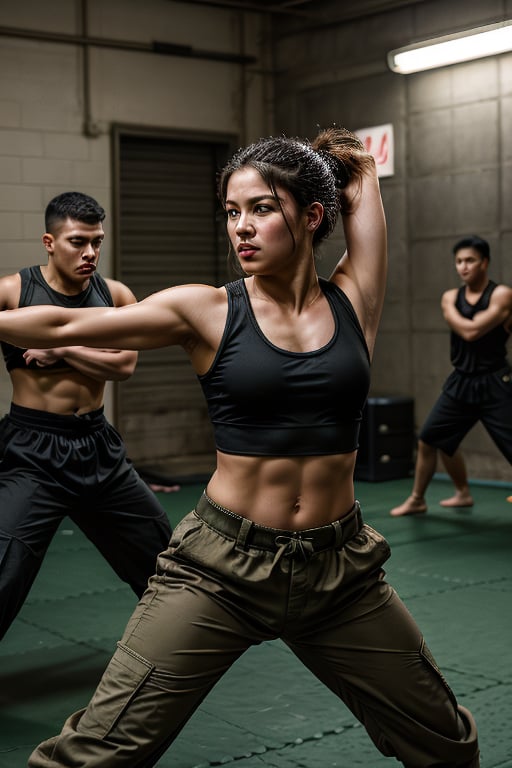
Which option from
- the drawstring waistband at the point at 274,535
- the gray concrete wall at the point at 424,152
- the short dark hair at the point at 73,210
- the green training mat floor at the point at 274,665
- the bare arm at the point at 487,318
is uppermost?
the gray concrete wall at the point at 424,152

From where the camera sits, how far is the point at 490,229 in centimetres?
935

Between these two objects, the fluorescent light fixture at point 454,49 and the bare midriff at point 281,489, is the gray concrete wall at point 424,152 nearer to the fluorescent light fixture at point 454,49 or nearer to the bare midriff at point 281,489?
the fluorescent light fixture at point 454,49

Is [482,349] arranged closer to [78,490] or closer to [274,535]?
[78,490]

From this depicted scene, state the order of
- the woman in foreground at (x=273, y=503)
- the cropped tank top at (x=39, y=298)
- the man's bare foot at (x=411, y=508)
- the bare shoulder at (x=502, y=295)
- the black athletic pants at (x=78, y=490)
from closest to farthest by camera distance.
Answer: the woman in foreground at (x=273, y=503) < the black athletic pants at (x=78, y=490) < the cropped tank top at (x=39, y=298) < the bare shoulder at (x=502, y=295) < the man's bare foot at (x=411, y=508)

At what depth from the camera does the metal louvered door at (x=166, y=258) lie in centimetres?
1049

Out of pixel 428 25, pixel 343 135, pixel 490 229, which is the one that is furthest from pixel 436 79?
pixel 343 135

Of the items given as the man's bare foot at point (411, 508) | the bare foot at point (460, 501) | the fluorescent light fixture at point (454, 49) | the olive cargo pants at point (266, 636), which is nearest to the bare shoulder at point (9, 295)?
the olive cargo pants at point (266, 636)

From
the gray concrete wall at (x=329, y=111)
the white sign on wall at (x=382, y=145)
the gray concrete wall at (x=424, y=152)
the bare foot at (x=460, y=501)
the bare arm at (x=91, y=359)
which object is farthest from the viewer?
the white sign on wall at (x=382, y=145)

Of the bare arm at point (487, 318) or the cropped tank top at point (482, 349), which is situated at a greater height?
the bare arm at point (487, 318)

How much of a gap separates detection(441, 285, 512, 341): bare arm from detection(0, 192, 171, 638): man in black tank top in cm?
351

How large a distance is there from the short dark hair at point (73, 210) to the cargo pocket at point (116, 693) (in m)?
2.38

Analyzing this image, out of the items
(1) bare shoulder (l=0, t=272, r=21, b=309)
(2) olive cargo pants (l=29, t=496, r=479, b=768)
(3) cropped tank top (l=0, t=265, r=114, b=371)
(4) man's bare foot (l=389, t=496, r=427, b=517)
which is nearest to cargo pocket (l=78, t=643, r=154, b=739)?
(2) olive cargo pants (l=29, t=496, r=479, b=768)

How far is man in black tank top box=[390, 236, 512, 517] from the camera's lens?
24.2 ft

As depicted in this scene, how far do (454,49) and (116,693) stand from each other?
745cm
